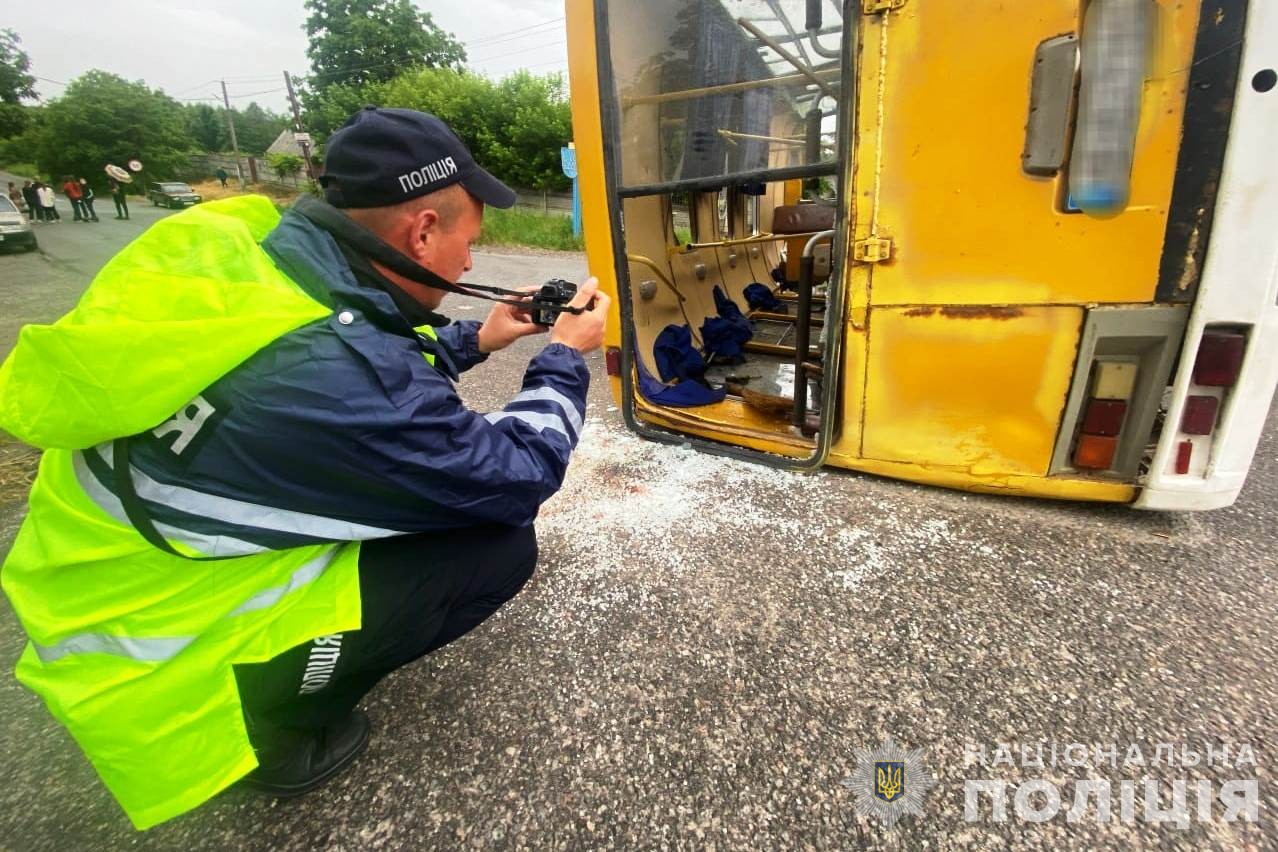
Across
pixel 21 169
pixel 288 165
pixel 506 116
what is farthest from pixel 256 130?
pixel 506 116

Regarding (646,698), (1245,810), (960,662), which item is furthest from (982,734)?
(646,698)

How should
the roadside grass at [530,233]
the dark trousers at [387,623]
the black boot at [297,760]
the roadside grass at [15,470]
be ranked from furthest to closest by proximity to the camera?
the roadside grass at [530,233], the roadside grass at [15,470], the black boot at [297,760], the dark trousers at [387,623]

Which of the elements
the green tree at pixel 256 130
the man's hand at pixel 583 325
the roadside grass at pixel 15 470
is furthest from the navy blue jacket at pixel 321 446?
the green tree at pixel 256 130

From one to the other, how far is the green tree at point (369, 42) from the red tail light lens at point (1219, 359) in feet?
129

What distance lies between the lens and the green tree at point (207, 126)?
194 ft

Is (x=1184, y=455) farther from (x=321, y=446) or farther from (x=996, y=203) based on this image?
(x=321, y=446)

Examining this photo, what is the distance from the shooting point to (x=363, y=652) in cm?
125

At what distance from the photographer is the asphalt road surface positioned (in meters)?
1.25

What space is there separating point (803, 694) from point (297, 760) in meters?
1.23

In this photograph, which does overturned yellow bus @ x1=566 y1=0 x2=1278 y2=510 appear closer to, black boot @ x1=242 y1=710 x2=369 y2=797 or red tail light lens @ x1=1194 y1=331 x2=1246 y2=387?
red tail light lens @ x1=1194 y1=331 x2=1246 y2=387

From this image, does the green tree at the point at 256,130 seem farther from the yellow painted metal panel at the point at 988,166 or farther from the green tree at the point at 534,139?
the yellow painted metal panel at the point at 988,166

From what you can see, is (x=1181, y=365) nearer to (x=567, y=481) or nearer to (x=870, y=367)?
(x=870, y=367)

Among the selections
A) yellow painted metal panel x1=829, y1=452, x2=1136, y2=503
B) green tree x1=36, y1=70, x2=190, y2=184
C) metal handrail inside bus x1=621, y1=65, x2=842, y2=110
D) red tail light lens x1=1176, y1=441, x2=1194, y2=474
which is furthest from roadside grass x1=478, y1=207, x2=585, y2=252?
green tree x1=36, y1=70, x2=190, y2=184

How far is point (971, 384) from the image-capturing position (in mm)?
2102
